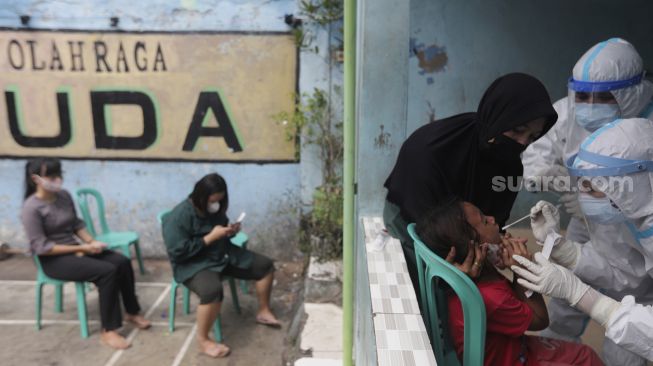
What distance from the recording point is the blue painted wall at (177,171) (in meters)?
4.53

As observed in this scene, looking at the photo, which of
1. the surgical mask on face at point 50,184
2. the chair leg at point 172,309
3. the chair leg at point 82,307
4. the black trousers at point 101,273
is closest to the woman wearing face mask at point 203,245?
the chair leg at point 172,309

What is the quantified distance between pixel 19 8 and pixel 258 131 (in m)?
2.63

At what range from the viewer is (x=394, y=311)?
1.60 metres

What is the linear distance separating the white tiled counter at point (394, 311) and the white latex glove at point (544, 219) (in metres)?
0.64

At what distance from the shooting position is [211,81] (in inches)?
184

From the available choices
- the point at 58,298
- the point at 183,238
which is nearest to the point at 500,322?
the point at 183,238

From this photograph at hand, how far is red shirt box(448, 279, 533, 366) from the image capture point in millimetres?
1535

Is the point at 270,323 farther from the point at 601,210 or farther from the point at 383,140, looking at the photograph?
the point at 601,210

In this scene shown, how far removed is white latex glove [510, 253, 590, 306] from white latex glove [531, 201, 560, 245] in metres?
0.52

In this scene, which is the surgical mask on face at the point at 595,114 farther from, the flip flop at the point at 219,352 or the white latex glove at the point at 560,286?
the flip flop at the point at 219,352

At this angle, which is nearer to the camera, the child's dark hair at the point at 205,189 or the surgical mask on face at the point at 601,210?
the surgical mask on face at the point at 601,210

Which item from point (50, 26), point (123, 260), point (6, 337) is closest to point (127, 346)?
point (123, 260)

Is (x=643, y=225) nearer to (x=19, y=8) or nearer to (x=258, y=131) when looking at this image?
(x=258, y=131)

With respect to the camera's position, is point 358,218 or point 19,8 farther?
point 19,8
